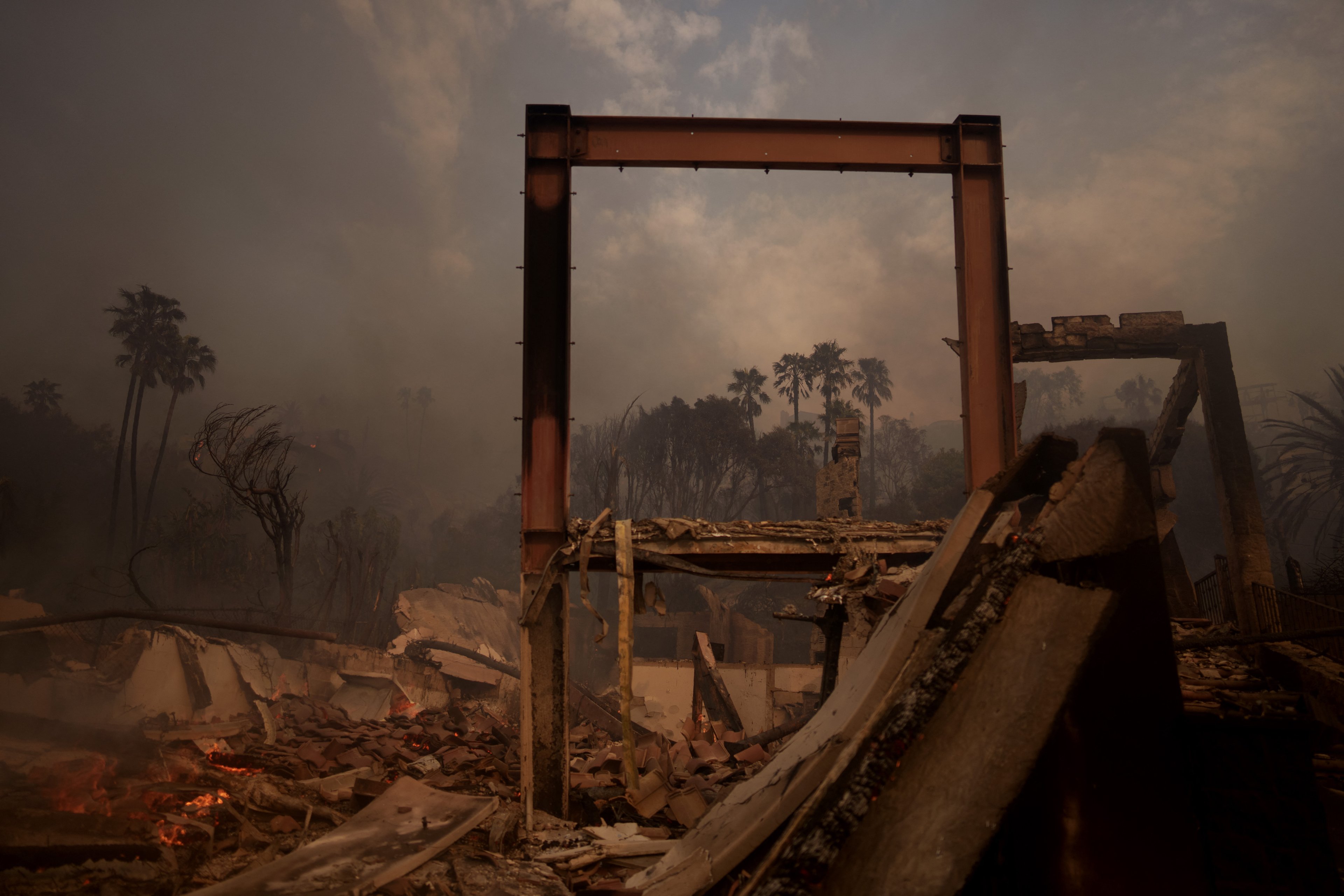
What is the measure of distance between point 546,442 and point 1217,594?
16221 mm

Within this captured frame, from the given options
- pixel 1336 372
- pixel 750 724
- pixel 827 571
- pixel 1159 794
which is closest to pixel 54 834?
pixel 827 571

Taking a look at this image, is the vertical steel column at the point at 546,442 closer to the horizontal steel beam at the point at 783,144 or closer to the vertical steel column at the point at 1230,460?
the horizontal steel beam at the point at 783,144

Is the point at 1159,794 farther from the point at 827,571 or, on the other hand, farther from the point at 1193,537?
the point at 1193,537

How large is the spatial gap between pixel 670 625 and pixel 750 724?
11.1 meters

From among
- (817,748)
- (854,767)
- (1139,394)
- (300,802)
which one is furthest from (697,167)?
(1139,394)

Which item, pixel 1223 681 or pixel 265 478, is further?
pixel 265 478

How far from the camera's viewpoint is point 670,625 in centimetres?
2730

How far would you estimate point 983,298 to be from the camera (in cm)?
767

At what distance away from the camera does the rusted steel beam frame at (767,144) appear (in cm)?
772

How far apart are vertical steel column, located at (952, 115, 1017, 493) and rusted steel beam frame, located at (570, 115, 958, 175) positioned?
32 centimetres

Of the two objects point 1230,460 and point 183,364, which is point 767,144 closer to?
point 1230,460

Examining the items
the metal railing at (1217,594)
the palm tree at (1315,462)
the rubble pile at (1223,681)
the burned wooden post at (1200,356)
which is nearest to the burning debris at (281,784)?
the rubble pile at (1223,681)

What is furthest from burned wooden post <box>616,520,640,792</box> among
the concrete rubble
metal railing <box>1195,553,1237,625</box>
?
metal railing <box>1195,553,1237,625</box>

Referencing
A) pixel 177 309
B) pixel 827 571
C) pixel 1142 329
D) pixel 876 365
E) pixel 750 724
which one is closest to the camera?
pixel 827 571
